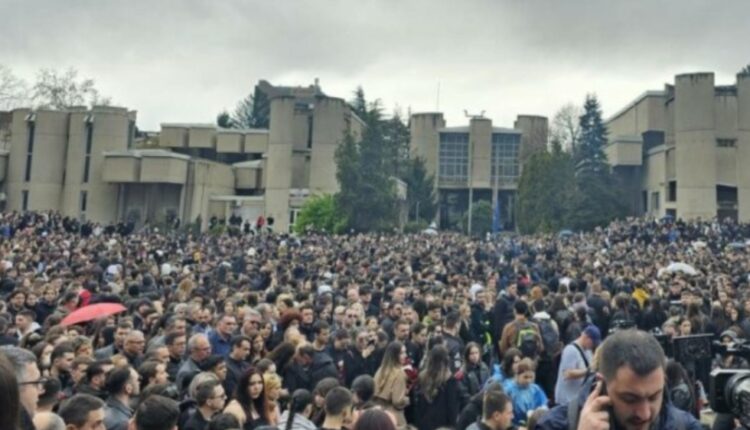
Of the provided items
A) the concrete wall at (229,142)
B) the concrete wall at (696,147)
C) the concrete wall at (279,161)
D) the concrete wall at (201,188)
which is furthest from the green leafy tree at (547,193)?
the concrete wall at (201,188)

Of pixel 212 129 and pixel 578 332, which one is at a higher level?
pixel 212 129

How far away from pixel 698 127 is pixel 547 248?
27981 millimetres

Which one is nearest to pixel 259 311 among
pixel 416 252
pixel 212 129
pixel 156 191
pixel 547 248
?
pixel 416 252

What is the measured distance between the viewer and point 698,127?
4744 cm

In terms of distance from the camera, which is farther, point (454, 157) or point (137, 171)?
point (454, 157)

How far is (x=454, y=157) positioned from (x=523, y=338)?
184ft

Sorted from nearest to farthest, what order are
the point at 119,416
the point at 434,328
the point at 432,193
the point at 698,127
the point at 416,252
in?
1. the point at 119,416
2. the point at 434,328
3. the point at 416,252
4. the point at 698,127
5. the point at 432,193

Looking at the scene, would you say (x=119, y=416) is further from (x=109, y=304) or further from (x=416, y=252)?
(x=416, y=252)

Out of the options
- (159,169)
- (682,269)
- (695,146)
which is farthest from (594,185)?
(682,269)

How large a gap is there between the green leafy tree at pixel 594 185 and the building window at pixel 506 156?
5821 millimetres

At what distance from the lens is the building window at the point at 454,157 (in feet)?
207

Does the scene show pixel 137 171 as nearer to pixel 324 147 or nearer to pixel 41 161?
pixel 41 161

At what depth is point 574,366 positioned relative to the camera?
7082 millimetres

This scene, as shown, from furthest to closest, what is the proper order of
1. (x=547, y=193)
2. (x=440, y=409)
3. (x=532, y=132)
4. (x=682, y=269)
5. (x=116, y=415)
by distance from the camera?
(x=532, y=132) < (x=547, y=193) < (x=682, y=269) < (x=440, y=409) < (x=116, y=415)
